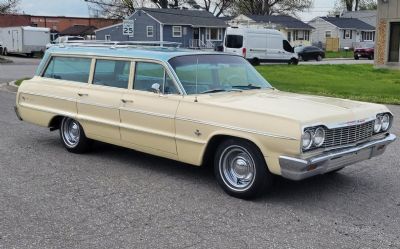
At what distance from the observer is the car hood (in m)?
5.15

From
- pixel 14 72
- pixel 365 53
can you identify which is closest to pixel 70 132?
pixel 14 72

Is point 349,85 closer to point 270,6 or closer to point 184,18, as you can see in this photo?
point 184,18

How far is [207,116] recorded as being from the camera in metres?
5.63

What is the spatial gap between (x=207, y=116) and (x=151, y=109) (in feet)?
2.85

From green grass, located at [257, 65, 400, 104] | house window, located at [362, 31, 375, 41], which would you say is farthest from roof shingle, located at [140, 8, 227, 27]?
green grass, located at [257, 65, 400, 104]

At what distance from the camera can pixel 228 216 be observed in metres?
5.00

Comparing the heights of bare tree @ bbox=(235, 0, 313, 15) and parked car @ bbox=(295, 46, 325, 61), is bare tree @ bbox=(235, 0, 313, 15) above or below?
above

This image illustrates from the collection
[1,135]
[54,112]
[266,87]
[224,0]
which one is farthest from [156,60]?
[224,0]

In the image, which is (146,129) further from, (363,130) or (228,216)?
(363,130)

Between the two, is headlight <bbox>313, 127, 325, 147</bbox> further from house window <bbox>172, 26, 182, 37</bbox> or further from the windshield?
house window <bbox>172, 26, 182, 37</bbox>

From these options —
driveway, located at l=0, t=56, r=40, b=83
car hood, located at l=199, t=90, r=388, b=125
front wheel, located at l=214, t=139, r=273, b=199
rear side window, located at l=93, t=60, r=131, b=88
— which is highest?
rear side window, located at l=93, t=60, r=131, b=88

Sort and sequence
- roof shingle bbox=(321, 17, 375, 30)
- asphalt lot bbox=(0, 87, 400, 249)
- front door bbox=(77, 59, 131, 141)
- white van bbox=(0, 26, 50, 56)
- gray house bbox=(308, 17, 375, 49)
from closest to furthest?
asphalt lot bbox=(0, 87, 400, 249), front door bbox=(77, 59, 131, 141), white van bbox=(0, 26, 50, 56), roof shingle bbox=(321, 17, 375, 30), gray house bbox=(308, 17, 375, 49)

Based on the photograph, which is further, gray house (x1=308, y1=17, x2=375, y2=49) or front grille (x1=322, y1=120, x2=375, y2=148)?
gray house (x1=308, y1=17, x2=375, y2=49)

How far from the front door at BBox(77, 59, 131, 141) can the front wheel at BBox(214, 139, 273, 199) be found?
1682 mm
